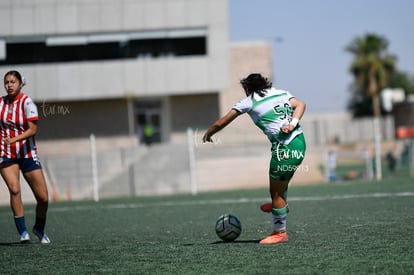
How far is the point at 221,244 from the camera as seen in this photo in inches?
328

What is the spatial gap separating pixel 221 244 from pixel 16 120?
2.83 meters

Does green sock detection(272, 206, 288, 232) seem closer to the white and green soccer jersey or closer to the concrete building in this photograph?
the white and green soccer jersey

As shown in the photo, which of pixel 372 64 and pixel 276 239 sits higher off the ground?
pixel 372 64

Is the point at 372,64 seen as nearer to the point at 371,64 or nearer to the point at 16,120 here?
the point at 371,64

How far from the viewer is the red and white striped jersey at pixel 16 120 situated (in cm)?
898

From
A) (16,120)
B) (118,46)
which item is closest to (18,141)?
(16,120)

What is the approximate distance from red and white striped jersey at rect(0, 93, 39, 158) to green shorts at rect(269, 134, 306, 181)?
289cm

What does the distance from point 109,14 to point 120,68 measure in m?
2.63

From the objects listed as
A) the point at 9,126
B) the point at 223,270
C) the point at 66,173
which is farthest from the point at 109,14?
the point at 223,270

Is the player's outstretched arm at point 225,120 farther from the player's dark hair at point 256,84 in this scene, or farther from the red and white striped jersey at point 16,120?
the red and white striped jersey at point 16,120

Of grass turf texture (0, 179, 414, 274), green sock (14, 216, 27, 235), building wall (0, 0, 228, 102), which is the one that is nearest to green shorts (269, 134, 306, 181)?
grass turf texture (0, 179, 414, 274)

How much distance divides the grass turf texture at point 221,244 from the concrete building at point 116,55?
75.8 feet

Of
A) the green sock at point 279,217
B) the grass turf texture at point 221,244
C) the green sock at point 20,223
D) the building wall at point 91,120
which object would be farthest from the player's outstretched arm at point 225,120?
the building wall at point 91,120

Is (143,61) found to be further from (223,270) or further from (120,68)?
(223,270)
